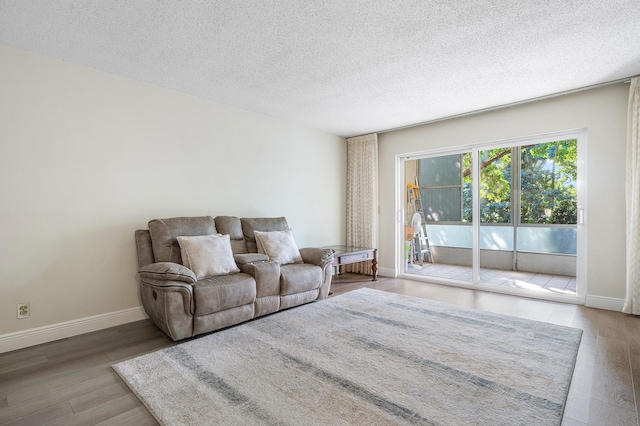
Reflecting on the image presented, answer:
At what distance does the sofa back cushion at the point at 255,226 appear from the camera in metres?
3.84

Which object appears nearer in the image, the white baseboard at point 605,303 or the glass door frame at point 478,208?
the white baseboard at point 605,303

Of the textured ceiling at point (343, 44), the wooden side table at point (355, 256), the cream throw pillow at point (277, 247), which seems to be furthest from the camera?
the wooden side table at point (355, 256)

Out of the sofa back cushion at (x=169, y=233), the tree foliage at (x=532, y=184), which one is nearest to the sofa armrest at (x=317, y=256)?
the sofa back cushion at (x=169, y=233)

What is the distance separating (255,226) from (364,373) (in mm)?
2356

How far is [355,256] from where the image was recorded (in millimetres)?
4695

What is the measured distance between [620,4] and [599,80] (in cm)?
155

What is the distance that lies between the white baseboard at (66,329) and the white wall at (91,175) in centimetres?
5

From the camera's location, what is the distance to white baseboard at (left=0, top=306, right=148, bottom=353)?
2.52 metres

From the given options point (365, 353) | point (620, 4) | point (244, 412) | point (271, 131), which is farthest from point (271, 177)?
point (620, 4)

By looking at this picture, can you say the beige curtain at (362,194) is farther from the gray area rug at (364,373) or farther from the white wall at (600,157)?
the gray area rug at (364,373)

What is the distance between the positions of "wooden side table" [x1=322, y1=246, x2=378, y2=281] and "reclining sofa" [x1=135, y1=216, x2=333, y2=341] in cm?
47

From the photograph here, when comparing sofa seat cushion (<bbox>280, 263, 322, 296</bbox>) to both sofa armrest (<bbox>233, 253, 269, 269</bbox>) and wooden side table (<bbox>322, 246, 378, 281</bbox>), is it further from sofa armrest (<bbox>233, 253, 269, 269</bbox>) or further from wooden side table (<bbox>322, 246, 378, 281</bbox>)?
wooden side table (<bbox>322, 246, 378, 281</bbox>)

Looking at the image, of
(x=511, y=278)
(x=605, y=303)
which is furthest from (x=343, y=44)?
(x=605, y=303)

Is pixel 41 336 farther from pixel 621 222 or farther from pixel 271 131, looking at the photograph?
pixel 621 222
